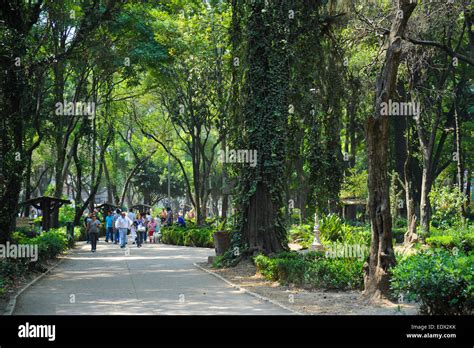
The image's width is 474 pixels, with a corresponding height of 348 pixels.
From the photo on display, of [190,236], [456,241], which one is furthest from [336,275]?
[190,236]

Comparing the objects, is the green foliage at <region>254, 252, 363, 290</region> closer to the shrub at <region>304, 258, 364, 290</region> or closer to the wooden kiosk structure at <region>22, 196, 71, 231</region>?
the shrub at <region>304, 258, 364, 290</region>

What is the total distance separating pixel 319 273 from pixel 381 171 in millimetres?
3126

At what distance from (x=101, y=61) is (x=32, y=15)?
11270 millimetres

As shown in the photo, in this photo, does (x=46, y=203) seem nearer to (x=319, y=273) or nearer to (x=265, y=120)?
(x=265, y=120)

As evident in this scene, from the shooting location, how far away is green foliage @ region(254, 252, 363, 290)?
14156mm

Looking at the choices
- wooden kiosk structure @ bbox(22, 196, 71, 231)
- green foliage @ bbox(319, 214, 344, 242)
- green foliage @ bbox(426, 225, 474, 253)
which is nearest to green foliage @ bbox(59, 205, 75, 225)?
wooden kiosk structure @ bbox(22, 196, 71, 231)

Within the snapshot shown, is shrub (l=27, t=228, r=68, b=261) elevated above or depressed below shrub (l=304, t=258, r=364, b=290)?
above

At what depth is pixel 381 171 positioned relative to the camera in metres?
12.5

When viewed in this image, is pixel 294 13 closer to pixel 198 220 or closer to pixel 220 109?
pixel 220 109

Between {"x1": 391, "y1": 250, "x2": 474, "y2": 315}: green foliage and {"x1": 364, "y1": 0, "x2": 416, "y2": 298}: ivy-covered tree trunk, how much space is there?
1.93 metres

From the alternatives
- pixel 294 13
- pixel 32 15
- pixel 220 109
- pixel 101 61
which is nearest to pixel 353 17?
pixel 294 13

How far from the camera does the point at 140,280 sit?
1661 centimetres

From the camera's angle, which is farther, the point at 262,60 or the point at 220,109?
the point at 220,109

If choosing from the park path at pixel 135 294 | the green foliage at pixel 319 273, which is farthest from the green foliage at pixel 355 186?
the green foliage at pixel 319 273
